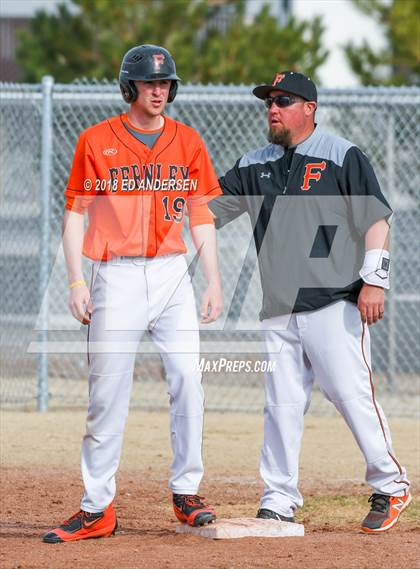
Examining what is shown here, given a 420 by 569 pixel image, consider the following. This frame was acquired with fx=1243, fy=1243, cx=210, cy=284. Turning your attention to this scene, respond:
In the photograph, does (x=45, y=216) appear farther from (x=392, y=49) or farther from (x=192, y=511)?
(x=392, y=49)

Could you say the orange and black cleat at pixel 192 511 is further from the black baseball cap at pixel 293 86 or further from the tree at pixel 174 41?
the tree at pixel 174 41

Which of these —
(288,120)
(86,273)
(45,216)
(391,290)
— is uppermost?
(288,120)

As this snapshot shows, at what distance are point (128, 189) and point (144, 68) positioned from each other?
551mm

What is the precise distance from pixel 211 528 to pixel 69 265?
138 centimetres

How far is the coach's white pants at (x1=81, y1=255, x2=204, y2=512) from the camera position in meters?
5.69

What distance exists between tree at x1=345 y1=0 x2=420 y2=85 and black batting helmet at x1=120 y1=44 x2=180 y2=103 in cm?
1142

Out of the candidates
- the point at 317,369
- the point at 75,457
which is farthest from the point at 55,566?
the point at 75,457

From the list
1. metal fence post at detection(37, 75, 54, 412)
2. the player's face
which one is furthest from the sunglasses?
metal fence post at detection(37, 75, 54, 412)

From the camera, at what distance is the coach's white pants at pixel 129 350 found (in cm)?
569

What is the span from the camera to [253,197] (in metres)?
6.23

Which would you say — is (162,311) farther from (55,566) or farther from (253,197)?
(55,566)

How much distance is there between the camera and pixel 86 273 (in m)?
12.1

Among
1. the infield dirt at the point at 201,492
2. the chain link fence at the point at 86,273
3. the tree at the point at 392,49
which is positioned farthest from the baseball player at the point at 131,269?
the tree at the point at 392,49

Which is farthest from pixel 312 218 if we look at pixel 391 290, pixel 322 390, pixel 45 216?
pixel 391 290
